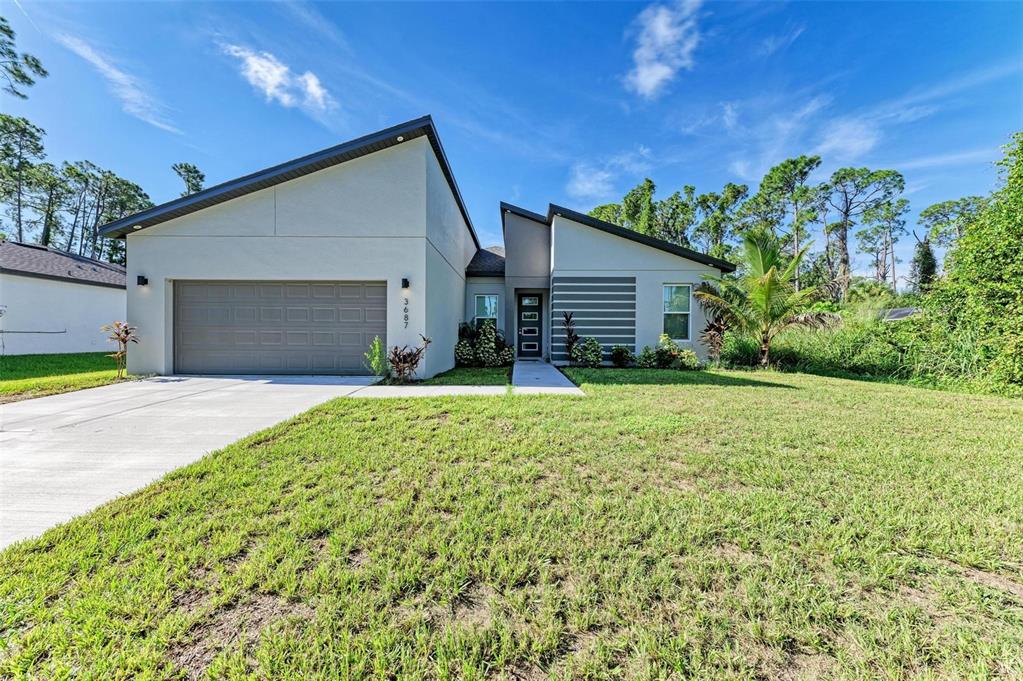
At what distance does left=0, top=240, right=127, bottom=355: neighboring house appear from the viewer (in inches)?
473

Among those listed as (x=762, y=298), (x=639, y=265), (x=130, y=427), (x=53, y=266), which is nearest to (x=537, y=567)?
(x=130, y=427)

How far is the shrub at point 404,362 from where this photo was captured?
311 inches

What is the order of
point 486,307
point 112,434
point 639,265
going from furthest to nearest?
1. point 486,307
2. point 639,265
3. point 112,434

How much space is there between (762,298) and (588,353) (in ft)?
16.5

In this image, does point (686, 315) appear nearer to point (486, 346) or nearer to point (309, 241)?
point (486, 346)

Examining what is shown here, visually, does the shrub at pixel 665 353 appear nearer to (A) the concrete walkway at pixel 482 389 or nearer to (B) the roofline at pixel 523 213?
(A) the concrete walkway at pixel 482 389

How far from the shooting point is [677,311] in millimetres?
11062

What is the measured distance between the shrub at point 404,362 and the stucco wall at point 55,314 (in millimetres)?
14670

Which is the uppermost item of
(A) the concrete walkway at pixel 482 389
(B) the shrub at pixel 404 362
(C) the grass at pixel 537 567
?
(B) the shrub at pixel 404 362

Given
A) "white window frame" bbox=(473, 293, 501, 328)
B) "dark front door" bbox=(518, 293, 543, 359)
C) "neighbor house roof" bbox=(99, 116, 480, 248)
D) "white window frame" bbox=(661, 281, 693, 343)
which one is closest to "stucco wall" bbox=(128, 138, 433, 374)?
"neighbor house roof" bbox=(99, 116, 480, 248)

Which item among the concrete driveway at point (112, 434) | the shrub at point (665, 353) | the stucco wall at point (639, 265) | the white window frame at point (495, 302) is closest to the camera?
the concrete driveway at point (112, 434)

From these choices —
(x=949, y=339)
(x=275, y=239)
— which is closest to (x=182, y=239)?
(x=275, y=239)

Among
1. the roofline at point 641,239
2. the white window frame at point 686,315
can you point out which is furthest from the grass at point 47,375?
the white window frame at point 686,315

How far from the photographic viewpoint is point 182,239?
27.6 ft
